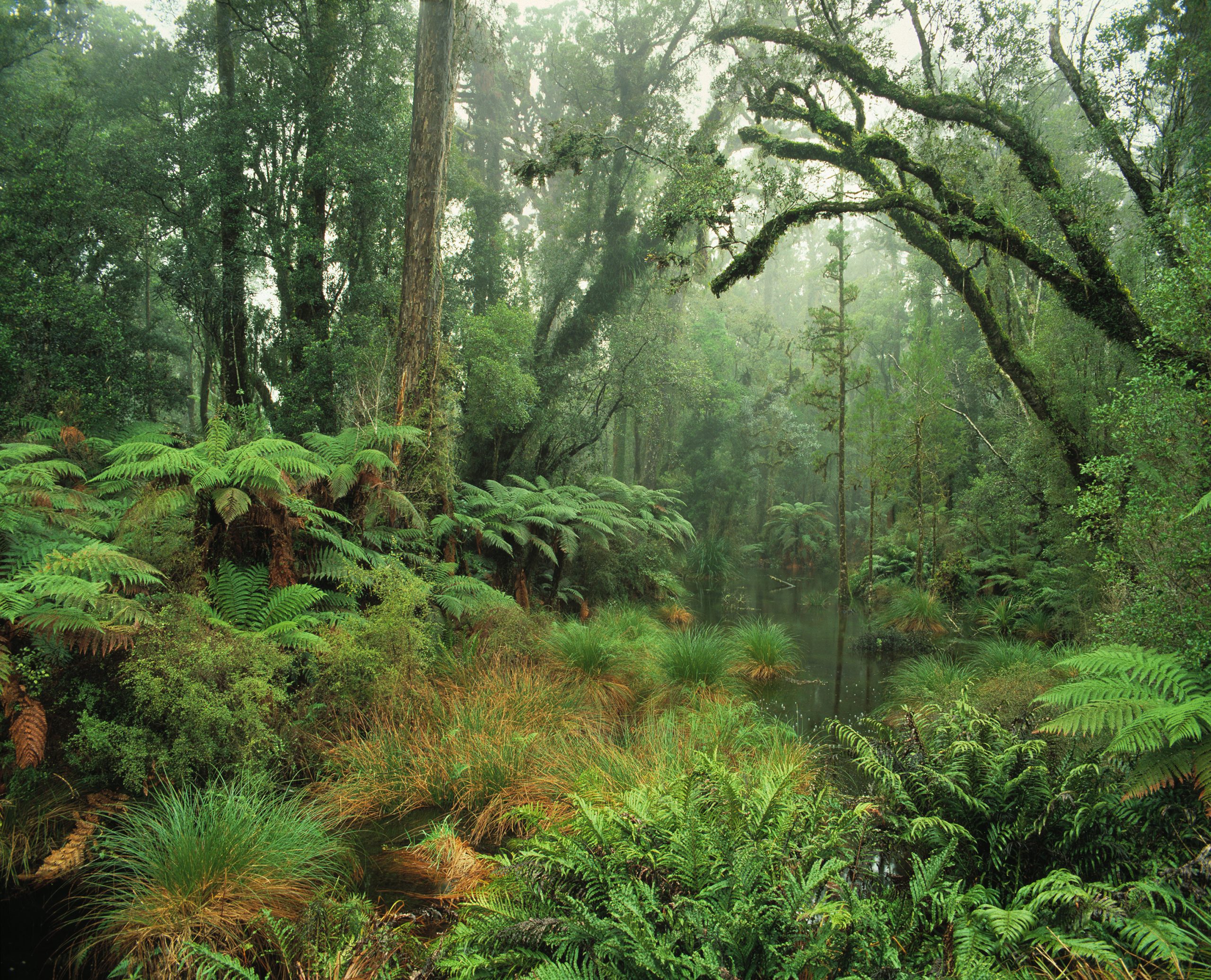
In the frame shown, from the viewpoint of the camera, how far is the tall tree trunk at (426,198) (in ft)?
26.7

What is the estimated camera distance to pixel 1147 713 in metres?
2.88

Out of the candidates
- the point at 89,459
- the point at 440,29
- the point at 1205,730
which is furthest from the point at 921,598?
the point at 89,459

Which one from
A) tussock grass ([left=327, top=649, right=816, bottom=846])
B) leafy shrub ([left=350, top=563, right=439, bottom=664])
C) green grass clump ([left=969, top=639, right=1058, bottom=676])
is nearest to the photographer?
tussock grass ([left=327, top=649, right=816, bottom=846])

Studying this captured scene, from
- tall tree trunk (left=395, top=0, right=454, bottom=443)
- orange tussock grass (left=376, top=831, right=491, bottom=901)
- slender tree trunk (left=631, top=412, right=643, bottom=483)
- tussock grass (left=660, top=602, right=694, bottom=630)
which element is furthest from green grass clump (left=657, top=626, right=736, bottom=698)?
slender tree trunk (left=631, top=412, right=643, bottom=483)

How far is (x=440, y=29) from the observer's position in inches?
320

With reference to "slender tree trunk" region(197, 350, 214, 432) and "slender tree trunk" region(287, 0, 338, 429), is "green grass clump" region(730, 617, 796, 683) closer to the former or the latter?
"slender tree trunk" region(287, 0, 338, 429)

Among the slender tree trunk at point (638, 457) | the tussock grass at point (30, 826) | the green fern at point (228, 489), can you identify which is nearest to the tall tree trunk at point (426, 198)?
the green fern at point (228, 489)

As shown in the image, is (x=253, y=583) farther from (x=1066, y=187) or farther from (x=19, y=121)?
(x=19, y=121)

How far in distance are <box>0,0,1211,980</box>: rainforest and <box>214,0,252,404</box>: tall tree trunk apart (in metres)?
0.10

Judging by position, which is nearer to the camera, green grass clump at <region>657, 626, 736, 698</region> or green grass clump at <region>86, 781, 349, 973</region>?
green grass clump at <region>86, 781, 349, 973</region>

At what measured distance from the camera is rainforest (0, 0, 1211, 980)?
2.65m

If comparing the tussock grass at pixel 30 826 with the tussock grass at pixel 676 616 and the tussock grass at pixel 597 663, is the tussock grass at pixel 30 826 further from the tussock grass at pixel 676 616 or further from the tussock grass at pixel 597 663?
the tussock grass at pixel 676 616

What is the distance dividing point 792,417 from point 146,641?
2241cm

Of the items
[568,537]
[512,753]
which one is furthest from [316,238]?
[512,753]
